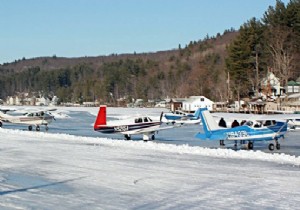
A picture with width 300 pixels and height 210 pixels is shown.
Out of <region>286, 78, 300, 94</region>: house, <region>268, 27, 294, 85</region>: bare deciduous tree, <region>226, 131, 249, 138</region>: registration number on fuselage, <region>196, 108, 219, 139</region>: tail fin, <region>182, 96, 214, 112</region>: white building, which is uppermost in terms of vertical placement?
<region>268, 27, 294, 85</region>: bare deciduous tree

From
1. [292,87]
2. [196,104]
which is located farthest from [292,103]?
[196,104]

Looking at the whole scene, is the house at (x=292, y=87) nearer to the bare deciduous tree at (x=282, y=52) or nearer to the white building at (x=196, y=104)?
the bare deciduous tree at (x=282, y=52)

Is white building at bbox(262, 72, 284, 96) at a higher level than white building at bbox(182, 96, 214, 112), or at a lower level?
higher

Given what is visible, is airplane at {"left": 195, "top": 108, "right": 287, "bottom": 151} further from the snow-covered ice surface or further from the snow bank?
the snow bank

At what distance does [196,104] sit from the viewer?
8744 cm

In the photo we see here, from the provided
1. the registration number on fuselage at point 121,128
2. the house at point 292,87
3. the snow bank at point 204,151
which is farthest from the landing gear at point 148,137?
the house at point 292,87

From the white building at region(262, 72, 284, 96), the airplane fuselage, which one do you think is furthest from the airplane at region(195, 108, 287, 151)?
the white building at region(262, 72, 284, 96)

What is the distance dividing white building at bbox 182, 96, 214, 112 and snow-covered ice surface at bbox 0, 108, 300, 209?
6468cm

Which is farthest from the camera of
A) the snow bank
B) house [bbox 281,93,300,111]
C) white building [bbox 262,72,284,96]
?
white building [bbox 262,72,284,96]

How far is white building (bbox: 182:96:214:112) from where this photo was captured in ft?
283

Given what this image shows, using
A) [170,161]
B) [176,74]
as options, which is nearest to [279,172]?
[170,161]

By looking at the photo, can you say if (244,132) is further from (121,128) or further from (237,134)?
(121,128)

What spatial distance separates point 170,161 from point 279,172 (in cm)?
414

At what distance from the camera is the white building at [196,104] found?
283 feet
